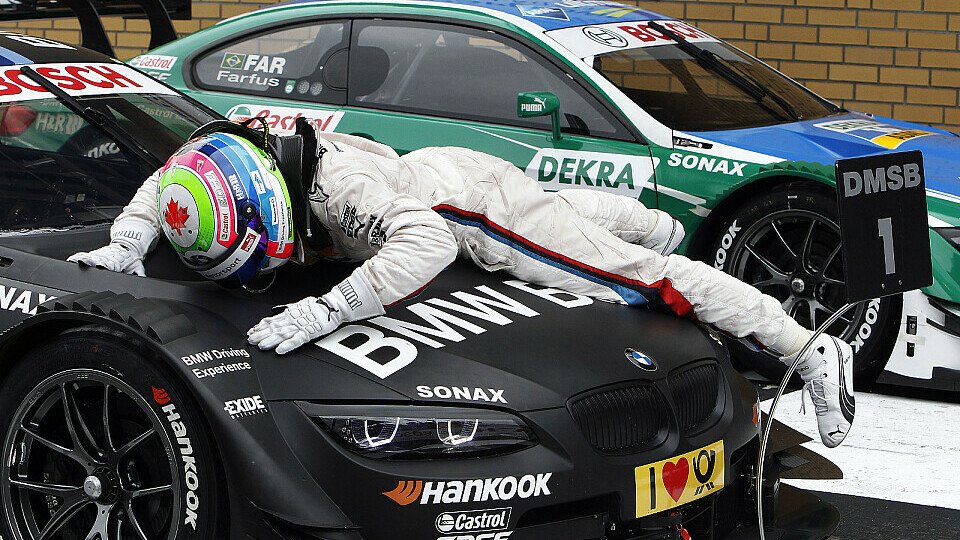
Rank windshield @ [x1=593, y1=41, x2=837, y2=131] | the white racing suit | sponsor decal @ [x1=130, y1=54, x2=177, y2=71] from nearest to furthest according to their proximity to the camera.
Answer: the white racing suit < windshield @ [x1=593, y1=41, x2=837, y2=131] < sponsor decal @ [x1=130, y1=54, x2=177, y2=71]

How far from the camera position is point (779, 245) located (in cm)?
592

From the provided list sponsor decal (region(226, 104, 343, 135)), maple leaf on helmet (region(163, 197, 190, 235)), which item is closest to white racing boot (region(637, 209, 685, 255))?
maple leaf on helmet (region(163, 197, 190, 235))

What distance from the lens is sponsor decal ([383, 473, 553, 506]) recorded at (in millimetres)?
3047

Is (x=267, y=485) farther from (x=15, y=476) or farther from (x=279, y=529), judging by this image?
(x=15, y=476)

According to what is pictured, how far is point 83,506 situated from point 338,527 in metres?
0.71

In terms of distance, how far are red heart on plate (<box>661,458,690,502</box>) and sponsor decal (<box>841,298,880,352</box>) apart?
100 inches

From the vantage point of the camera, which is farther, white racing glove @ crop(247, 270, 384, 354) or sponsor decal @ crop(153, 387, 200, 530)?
white racing glove @ crop(247, 270, 384, 354)

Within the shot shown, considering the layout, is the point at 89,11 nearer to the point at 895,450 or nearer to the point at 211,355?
the point at 211,355

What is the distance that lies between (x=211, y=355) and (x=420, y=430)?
0.52m

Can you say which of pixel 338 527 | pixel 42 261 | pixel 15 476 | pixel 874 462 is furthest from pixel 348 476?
pixel 874 462

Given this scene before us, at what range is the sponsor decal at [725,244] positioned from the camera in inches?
233

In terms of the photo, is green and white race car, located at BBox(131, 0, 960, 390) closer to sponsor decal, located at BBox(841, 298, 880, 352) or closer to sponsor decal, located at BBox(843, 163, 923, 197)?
sponsor decal, located at BBox(841, 298, 880, 352)

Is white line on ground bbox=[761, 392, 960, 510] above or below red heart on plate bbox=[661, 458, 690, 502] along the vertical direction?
below

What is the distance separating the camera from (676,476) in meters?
3.34
